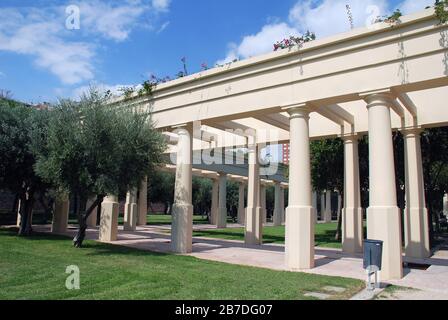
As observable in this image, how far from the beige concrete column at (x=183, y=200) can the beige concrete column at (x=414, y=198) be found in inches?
313

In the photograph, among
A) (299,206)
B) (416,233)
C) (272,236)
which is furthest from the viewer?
(272,236)

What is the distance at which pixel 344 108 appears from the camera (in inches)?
627

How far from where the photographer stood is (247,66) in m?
12.5

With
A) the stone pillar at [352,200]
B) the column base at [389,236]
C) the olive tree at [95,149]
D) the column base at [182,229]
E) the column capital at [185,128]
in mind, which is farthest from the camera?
the stone pillar at [352,200]

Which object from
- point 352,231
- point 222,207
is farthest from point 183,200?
point 222,207

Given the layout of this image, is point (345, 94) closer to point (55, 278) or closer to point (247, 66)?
point (247, 66)

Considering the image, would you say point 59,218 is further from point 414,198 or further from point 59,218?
point 414,198

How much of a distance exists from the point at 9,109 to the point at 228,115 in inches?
368

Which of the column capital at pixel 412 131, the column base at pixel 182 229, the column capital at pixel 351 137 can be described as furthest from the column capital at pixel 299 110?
the column capital at pixel 412 131

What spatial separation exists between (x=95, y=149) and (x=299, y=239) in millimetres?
6862

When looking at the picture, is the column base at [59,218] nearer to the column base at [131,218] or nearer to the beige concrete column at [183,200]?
the column base at [131,218]

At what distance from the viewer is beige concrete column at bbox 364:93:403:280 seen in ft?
30.9

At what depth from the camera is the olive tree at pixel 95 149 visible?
1279 cm
